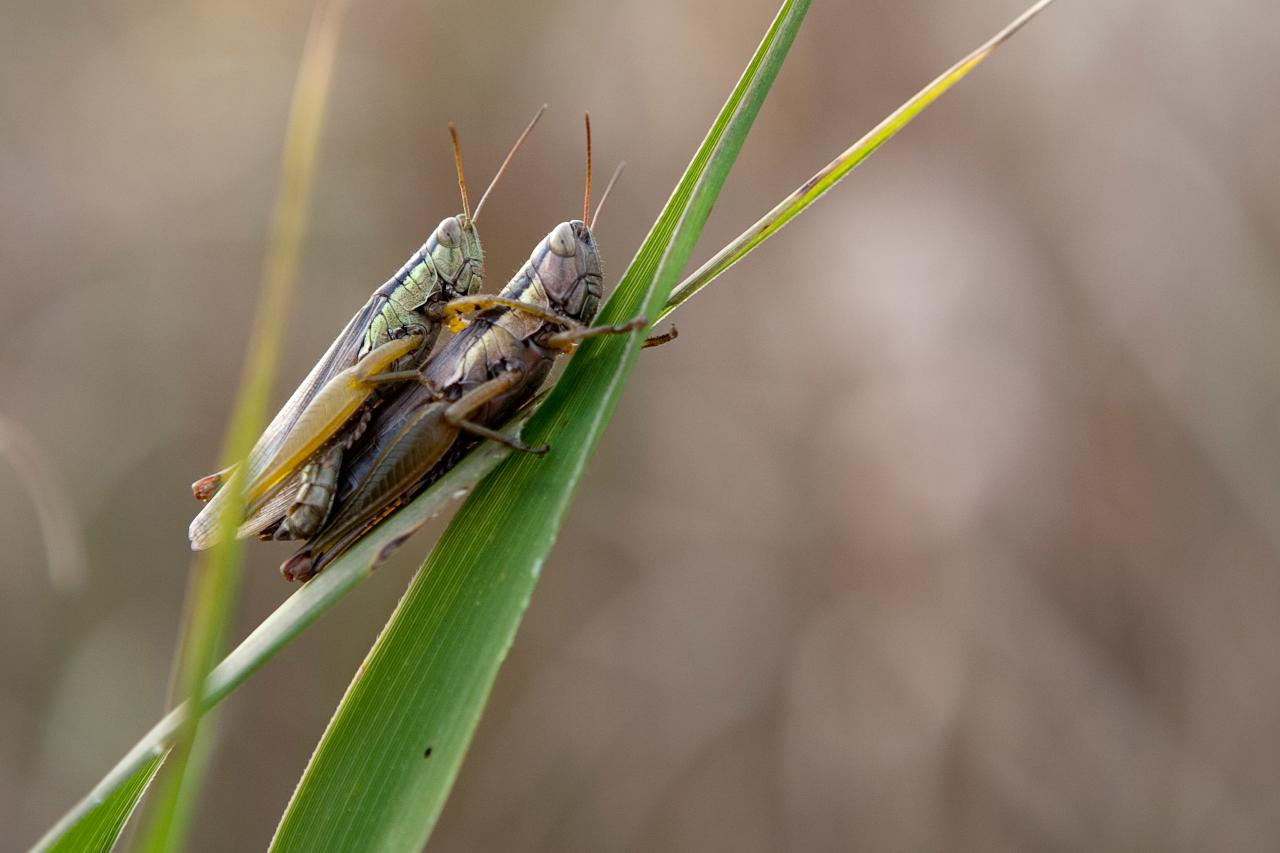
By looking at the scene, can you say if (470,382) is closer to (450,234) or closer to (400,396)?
(400,396)

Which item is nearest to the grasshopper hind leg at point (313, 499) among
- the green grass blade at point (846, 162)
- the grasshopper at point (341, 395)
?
the grasshopper at point (341, 395)

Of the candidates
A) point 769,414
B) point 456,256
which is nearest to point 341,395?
point 456,256

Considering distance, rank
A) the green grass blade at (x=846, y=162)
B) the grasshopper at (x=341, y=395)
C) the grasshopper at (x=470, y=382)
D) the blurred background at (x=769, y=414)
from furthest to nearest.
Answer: the blurred background at (x=769, y=414) → the grasshopper at (x=341, y=395) → the grasshopper at (x=470, y=382) → the green grass blade at (x=846, y=162)

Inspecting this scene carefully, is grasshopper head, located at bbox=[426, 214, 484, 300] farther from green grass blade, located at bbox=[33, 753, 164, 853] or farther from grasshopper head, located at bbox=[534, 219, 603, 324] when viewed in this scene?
green grass blade, located at bbox=[33, 753, 164, 853]

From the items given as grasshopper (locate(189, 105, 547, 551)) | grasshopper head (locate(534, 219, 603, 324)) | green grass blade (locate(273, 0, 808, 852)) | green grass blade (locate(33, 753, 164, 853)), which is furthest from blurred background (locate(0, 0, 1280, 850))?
green grass blade (locate(273, 0, 808, 852))

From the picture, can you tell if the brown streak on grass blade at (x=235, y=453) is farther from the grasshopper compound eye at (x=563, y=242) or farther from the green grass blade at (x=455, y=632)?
the grasshopper compound eye at (x=563, y=242)

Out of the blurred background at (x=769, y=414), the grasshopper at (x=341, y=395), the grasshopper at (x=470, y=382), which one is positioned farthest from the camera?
the blurred background at (x=769, y=414)

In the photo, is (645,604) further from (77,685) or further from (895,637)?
(77,685)
